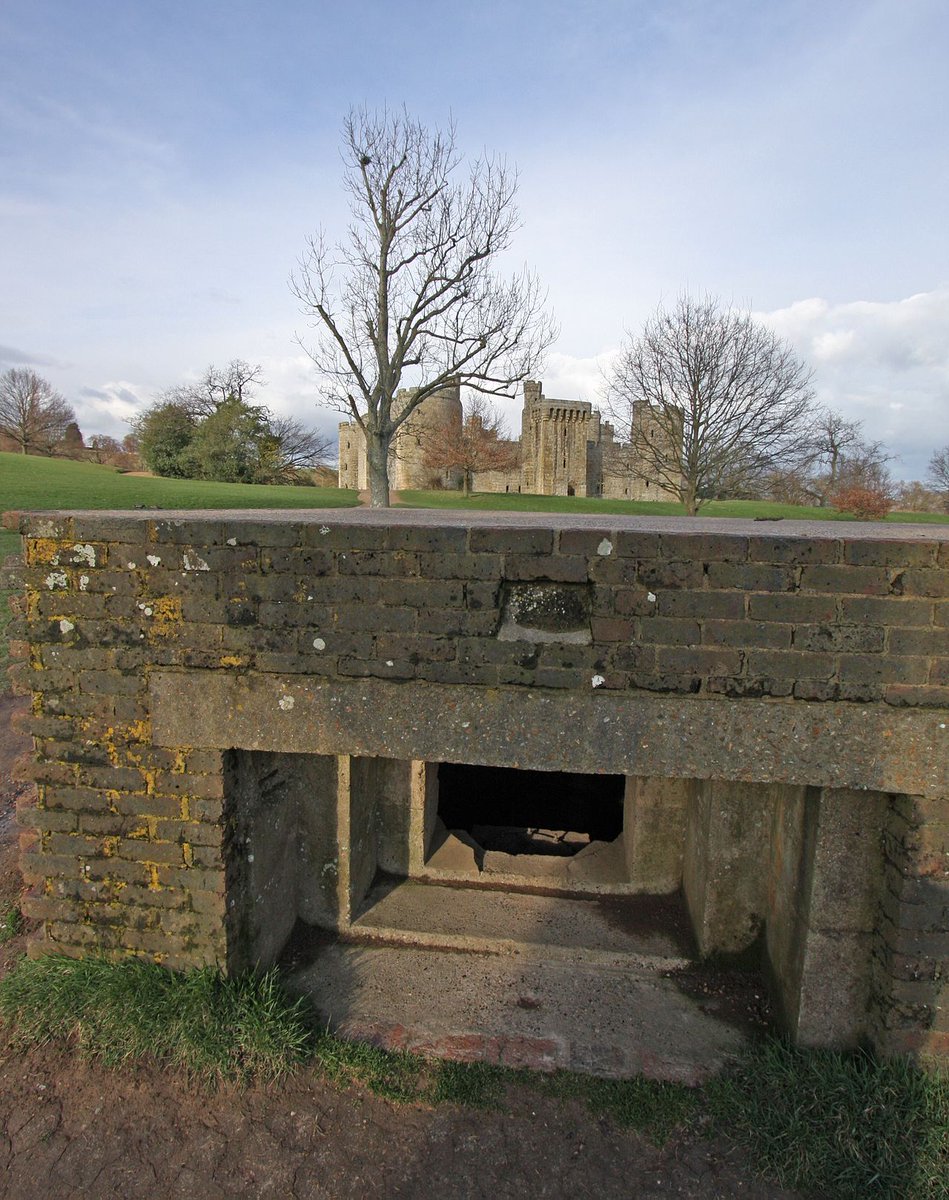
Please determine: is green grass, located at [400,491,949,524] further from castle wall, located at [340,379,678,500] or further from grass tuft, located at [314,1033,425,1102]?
grass tuft, located at [314,1033,425,1102]

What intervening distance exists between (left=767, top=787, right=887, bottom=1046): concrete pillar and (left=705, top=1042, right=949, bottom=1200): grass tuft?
13cm

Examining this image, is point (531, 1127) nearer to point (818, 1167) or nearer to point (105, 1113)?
point (818, 1167)

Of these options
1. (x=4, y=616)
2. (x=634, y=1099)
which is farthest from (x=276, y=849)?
(x=4, y=616)

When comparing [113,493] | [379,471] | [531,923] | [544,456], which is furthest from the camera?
[544,456]

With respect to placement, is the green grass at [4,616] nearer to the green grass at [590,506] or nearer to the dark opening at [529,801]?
the dark opening at [529,801]

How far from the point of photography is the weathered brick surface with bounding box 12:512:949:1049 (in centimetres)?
250

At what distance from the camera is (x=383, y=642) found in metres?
2.72

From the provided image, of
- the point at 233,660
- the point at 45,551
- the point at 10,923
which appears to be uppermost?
the point at 45,551

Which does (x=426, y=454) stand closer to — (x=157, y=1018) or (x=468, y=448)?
(x=468, y=448)

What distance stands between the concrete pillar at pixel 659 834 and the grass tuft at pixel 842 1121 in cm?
153

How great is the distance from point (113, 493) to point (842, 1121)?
90.0 feet

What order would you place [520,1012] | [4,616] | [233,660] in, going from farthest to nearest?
[4,616]
[520,1012]
[233,660]

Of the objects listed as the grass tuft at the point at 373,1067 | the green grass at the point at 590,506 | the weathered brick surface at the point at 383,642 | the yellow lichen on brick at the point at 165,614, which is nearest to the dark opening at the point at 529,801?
the grass tuft at the point at 373,1067

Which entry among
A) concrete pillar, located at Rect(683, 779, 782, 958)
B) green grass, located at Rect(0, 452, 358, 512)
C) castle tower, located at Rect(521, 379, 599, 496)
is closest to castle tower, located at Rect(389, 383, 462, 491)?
castle tower, located at Rect(521, 379, 599, 496)
